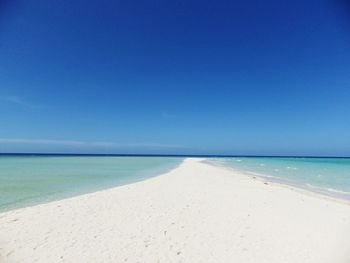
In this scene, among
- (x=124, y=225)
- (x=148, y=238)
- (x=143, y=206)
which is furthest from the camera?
(x=143, y=206)

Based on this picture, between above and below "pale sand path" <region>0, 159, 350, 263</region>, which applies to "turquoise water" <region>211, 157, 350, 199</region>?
above

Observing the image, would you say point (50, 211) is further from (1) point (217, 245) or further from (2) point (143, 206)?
(1) point (217, 245)

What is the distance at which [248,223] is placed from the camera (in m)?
6.84

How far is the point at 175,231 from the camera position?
6109mm

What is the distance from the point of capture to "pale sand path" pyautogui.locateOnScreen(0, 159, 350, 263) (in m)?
4.79

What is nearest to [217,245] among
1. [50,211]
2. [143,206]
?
[143,206]

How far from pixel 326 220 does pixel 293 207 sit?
62.8 inches

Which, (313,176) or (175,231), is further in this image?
(313,176)

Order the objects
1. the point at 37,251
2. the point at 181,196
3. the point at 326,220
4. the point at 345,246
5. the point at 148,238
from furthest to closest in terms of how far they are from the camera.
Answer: the point at 181,196
the point at 326,220
the point at 148,238
the point at 345,246
the point at 37,251

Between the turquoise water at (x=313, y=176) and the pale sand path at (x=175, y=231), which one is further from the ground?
the turquoise water at (x=313, y=176)

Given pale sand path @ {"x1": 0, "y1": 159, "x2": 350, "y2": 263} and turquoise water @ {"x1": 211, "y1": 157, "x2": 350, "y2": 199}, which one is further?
turquoise water @ {"x1": 211, "y1": 157, "x2": 350, "y2": 199}

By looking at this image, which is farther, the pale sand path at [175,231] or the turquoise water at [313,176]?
the turquoise water at [313,176]

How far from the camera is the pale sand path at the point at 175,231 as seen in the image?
4789 mm

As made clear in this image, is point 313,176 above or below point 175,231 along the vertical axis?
above
